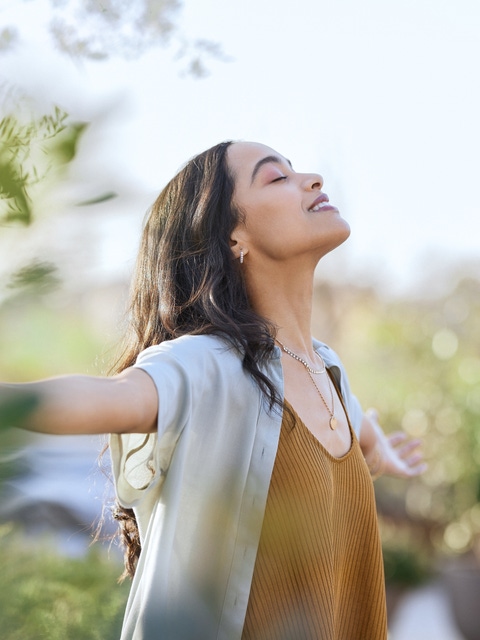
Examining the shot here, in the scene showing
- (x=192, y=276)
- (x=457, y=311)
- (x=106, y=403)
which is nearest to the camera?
(x=106, y=403)

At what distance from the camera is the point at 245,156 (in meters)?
1.65

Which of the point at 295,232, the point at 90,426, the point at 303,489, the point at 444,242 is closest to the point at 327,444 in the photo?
the point at 303,489

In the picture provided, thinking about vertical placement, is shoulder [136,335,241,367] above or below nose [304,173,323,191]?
below

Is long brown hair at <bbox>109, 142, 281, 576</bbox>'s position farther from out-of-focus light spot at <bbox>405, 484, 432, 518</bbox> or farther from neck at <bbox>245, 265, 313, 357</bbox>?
out-of-focus light spot at <bbox>405, 484, 432, 518</bbox>

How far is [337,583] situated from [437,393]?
4208 millimetres

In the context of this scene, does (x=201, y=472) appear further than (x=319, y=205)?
No

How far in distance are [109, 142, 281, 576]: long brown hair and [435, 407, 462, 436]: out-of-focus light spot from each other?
3856 mm

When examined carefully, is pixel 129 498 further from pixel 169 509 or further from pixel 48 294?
pixel 48 294

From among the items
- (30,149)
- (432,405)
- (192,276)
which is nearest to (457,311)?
(432,405)

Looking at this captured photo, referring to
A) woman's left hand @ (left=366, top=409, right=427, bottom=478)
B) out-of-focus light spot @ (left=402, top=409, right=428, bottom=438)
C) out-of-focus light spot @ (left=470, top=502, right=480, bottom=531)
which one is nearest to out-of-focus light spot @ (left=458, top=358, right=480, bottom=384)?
out-of-focus light spot @ (left=402, top=409, right=428, bottom=438)

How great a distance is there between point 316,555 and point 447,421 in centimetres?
412

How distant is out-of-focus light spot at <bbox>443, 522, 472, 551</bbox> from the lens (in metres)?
5.09

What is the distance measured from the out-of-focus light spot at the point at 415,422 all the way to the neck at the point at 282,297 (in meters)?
4.01

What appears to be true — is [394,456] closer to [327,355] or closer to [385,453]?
Answer: [385,453]
